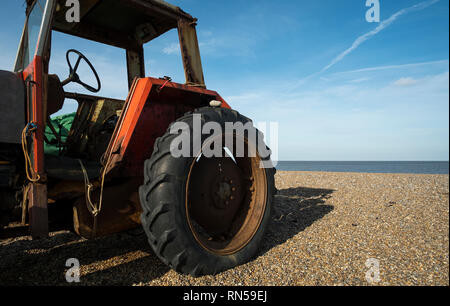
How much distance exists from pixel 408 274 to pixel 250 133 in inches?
67.6

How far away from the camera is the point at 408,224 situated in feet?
11.2

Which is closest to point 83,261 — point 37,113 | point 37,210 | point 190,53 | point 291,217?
point 37,210

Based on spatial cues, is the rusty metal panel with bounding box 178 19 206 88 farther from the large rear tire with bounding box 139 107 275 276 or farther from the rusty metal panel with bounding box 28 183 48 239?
the rusty metal panel with bounding box 28 183 48 239

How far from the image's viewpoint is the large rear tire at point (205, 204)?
1.99 m

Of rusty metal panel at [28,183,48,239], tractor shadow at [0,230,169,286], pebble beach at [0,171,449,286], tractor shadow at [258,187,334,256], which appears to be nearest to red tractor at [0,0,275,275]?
rusty metal panel at [28,183,48,239]

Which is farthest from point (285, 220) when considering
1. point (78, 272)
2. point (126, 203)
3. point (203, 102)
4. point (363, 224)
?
point (78, 272)

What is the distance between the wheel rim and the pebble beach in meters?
0.31

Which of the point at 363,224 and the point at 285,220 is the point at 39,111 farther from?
the point at 363,224

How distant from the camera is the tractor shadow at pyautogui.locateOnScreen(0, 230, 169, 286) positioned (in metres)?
2.23

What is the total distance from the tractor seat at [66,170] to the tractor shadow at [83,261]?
828 mm

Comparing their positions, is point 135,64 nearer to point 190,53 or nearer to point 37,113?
point 190,53

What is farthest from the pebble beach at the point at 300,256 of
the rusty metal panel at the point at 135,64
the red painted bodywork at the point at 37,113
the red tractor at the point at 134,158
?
the rusty metal panel at the point at 135,64

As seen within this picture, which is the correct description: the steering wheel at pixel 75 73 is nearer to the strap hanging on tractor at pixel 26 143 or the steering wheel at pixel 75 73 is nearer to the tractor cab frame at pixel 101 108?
the tractor cab frame at pixel 101 108

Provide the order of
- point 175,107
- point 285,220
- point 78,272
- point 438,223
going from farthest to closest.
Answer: point 285,220 < point 438,223 < point 175,107 < point 78,272
